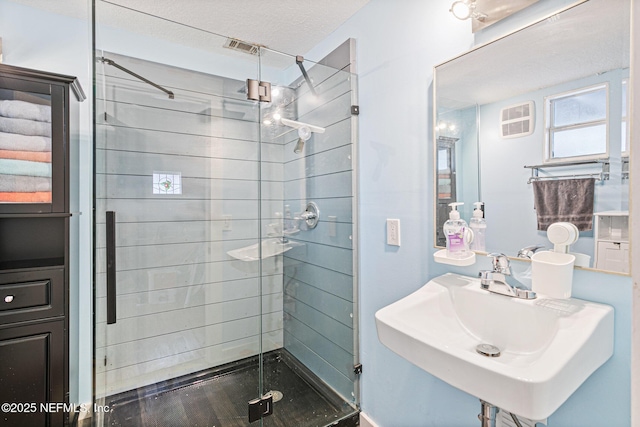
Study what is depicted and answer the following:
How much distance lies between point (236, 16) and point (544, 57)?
1.61m

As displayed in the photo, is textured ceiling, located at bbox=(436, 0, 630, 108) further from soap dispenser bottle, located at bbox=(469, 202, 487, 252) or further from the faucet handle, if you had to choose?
the faucet handle

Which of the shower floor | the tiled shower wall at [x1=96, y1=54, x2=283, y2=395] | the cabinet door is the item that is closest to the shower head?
the tiled shower wall at [x1=96, y1=54, x2=283, y2=395]

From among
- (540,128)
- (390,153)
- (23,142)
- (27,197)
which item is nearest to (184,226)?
(27,197)

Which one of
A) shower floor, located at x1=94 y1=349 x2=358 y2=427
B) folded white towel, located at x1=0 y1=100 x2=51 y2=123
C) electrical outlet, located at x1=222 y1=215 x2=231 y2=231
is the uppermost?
folded white towel, located at x1=0 y1=100 x2=51 y2=123

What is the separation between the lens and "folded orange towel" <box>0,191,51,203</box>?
136 cm

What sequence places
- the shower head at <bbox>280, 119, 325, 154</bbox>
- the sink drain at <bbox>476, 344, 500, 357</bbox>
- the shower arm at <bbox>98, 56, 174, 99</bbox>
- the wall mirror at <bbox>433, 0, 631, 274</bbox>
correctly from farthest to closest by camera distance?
the shower head at <bbox>280, 119, 325, 154</bbox>
the shower arm at <bbox>98, 56, 174, 99</bbox>
the sink drain at <bbox>476, 344, 500, 357</bbox>
the wall mirror at <bbox>433, 0, 631, 274</bbox>

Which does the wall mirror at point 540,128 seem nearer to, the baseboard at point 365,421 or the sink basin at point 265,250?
the sink basin at point 265,250

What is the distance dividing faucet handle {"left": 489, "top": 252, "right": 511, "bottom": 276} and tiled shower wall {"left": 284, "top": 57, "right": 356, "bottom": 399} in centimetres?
85

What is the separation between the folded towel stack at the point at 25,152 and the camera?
137 centimetres

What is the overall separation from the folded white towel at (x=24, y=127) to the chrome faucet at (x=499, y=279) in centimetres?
204

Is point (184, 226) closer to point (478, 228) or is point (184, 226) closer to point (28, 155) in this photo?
point (28, 155)

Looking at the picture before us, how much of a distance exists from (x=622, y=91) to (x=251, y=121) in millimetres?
1700

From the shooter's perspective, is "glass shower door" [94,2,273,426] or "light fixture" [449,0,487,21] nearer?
"light fixture" [449,0,487,21]

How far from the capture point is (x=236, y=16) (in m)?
1.78
